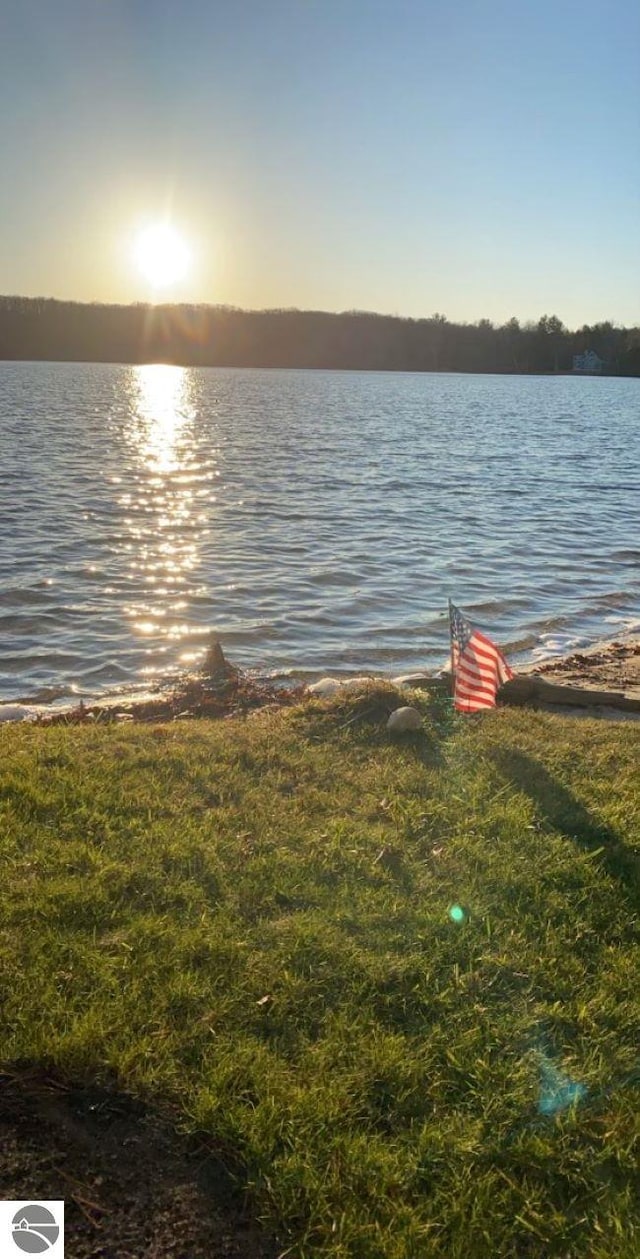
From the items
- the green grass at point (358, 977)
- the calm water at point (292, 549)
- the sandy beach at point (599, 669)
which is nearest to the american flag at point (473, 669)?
the green grass at point (358, 977)

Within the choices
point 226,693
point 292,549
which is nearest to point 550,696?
point 226,693

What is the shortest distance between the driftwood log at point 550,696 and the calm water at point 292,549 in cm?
264

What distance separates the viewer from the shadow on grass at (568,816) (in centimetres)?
472

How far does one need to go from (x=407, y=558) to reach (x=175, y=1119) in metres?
15.1

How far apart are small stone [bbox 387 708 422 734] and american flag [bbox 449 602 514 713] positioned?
2.18ft

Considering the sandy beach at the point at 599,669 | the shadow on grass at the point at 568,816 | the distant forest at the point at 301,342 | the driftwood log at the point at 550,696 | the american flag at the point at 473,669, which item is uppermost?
the distant forest at the point at 301,342

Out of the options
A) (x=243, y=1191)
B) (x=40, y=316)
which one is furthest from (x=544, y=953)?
(x=40, y=316)

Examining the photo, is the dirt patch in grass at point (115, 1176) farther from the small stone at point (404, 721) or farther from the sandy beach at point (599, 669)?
the sandy beach at point (599, 669)

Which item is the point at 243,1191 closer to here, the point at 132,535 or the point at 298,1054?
the point at 298,1054

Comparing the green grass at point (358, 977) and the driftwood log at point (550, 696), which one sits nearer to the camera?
Result: the green grass at point (358, 977)

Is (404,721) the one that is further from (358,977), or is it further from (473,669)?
(358,977)

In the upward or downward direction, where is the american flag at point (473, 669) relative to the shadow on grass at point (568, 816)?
upward

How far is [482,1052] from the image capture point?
341 centimetres

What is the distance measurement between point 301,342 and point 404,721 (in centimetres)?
15668
